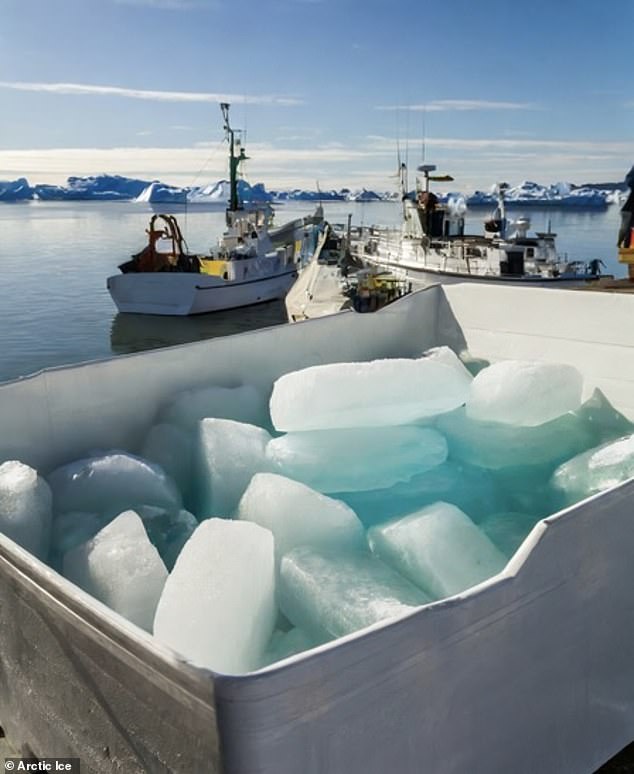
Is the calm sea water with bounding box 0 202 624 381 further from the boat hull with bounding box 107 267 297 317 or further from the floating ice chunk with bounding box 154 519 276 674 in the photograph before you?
the floating ice chunk with bounding box 154 519 276 674

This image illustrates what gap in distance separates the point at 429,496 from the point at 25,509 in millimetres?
1204

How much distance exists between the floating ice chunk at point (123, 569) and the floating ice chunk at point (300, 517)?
337 mm

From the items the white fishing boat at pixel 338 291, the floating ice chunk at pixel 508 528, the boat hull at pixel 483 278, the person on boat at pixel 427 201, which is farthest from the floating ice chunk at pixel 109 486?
the person on boat at pixel 427 201

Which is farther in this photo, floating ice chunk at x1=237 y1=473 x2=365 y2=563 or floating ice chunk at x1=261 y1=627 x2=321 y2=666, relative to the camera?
floating ice chunk at x1=237 y1=473 x2=365 y2=563

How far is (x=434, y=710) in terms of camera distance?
1396mm

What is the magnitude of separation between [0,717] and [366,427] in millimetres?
1515

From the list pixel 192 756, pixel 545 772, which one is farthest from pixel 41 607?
pixel 545 772

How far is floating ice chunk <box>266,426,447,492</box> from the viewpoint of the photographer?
8.26ft

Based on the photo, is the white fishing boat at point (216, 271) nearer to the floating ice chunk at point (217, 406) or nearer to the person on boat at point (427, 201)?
the person on boat at point (427, 201)

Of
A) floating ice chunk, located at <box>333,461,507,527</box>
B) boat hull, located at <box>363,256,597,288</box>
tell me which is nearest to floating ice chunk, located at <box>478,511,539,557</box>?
floating ice chunk, located at <box>333,461,507,527</box>

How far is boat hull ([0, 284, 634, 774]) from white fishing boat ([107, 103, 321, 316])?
14.1 m

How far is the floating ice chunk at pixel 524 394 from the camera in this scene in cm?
301

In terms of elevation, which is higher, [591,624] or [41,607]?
[41,607]

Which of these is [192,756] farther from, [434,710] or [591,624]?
[591,624]
